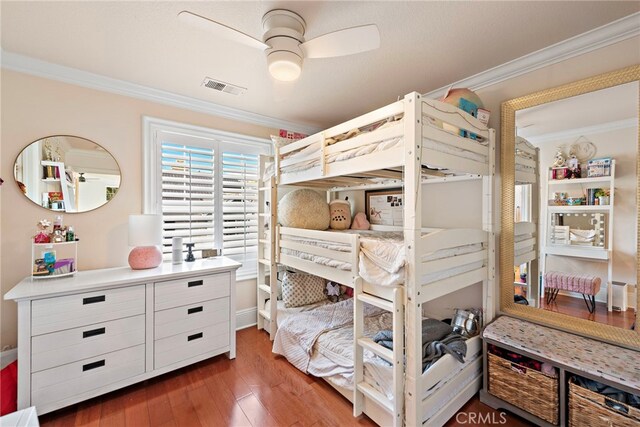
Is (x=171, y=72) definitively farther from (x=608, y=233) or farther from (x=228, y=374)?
(x=608, y=233)

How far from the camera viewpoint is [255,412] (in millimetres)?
1780

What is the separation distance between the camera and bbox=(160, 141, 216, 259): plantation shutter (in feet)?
8.59

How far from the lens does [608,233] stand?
1.66 meters

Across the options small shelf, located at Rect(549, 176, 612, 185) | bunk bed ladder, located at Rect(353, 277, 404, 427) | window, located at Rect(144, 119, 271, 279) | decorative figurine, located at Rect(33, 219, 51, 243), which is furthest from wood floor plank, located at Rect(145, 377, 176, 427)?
small shelf, located at Rect(549, 176, 612, 185)

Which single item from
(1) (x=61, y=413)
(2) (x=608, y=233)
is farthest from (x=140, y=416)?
(2) (x=608, y=233)

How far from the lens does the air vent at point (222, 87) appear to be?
7.50ft

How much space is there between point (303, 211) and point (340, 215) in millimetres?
498

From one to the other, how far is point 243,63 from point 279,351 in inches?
97.6

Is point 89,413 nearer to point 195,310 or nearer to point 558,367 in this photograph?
point 195,310

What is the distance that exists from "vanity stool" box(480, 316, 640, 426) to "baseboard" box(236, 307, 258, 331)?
7.52 feet

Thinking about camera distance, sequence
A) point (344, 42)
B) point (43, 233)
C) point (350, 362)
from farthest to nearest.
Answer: point (43, 233) < point (350, 362) < point (344, 42)

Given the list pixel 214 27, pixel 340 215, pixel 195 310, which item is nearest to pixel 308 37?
pixel 214 27

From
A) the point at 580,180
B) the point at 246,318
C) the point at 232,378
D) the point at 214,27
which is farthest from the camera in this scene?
the point at 246,318

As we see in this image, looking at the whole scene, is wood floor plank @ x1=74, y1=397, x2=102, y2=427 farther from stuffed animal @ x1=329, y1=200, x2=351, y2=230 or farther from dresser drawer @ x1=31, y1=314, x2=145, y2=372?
stuffed animal @ x1=329, y1=200, x2=351, y2=230
